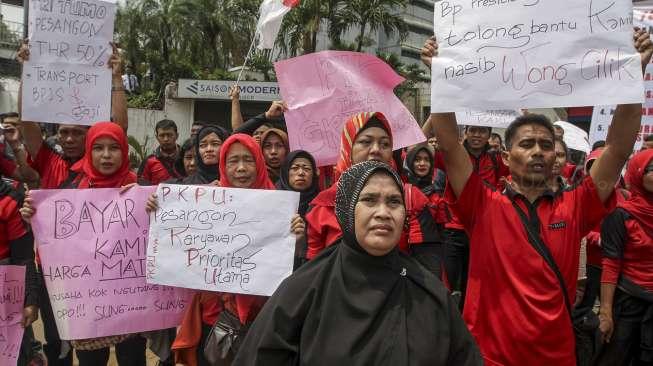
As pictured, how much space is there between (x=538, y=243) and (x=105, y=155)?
2.45 metres

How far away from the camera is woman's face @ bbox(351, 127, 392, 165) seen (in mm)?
2879

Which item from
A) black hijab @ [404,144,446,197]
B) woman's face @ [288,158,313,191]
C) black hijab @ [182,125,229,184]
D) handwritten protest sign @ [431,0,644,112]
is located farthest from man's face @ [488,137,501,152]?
handwritten protest sign @ [431,0,644,112]

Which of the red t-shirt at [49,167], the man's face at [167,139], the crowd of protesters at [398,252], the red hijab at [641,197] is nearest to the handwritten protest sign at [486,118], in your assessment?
the crowd of protesters at [398,252]

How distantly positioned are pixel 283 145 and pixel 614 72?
8.54 feet

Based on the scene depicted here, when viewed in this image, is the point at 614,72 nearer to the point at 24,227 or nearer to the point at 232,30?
the point at 24,227

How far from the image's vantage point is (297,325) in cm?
192

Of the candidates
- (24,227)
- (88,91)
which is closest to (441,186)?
(88,91)

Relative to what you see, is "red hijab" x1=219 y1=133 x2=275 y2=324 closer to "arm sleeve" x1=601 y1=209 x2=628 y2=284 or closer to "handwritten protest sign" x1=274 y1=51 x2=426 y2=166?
"handwritten protest sign" x1=274 y1=51 x2=426 y2=166

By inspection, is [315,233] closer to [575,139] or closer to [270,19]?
[270,19]

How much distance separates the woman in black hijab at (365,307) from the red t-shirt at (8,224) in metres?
1.90

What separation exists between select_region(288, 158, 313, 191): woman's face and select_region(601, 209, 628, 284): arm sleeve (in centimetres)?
200

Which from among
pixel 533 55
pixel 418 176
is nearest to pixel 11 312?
pixel 533 55

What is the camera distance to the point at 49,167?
3.86 metres

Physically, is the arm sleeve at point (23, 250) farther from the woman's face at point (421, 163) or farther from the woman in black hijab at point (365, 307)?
the woman's face at point (421, 163)
